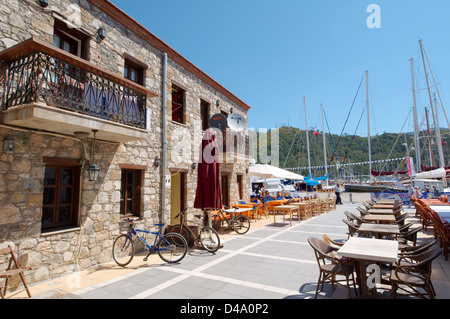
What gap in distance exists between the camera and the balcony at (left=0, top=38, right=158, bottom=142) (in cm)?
420

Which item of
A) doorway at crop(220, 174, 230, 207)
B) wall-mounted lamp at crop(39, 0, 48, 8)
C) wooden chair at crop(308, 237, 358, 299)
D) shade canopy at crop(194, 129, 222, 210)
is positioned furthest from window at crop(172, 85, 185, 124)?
wooden chair at crop(308, 237, 358, 299)

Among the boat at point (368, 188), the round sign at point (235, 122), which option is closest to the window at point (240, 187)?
the round sign at point (235, 122)

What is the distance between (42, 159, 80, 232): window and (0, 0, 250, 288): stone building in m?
0.02

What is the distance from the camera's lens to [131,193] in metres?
7.28

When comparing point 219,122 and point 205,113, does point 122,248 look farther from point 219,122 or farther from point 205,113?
point 205,113

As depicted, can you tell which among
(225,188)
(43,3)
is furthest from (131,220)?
(225,188)

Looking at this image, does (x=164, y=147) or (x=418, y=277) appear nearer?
(x=418, y=277)

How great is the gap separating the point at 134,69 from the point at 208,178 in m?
4.06

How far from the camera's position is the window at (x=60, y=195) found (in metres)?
5.20

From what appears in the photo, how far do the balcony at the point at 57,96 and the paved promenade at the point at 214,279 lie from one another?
2.99 m

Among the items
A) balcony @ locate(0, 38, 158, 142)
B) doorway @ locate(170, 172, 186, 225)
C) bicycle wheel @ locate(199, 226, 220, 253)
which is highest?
balcony @ locate(0, 38, 158, 142)

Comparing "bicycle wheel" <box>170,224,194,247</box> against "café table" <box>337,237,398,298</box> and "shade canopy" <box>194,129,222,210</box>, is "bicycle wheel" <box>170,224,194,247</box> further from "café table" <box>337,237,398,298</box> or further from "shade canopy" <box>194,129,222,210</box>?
"café table" <box>337,237,398,298</box>

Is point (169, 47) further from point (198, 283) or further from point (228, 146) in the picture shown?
point (198, 283)

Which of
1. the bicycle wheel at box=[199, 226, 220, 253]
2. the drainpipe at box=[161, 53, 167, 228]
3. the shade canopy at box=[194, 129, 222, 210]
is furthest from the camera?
the drainpipe at box=[161, 53, 167, 228]
